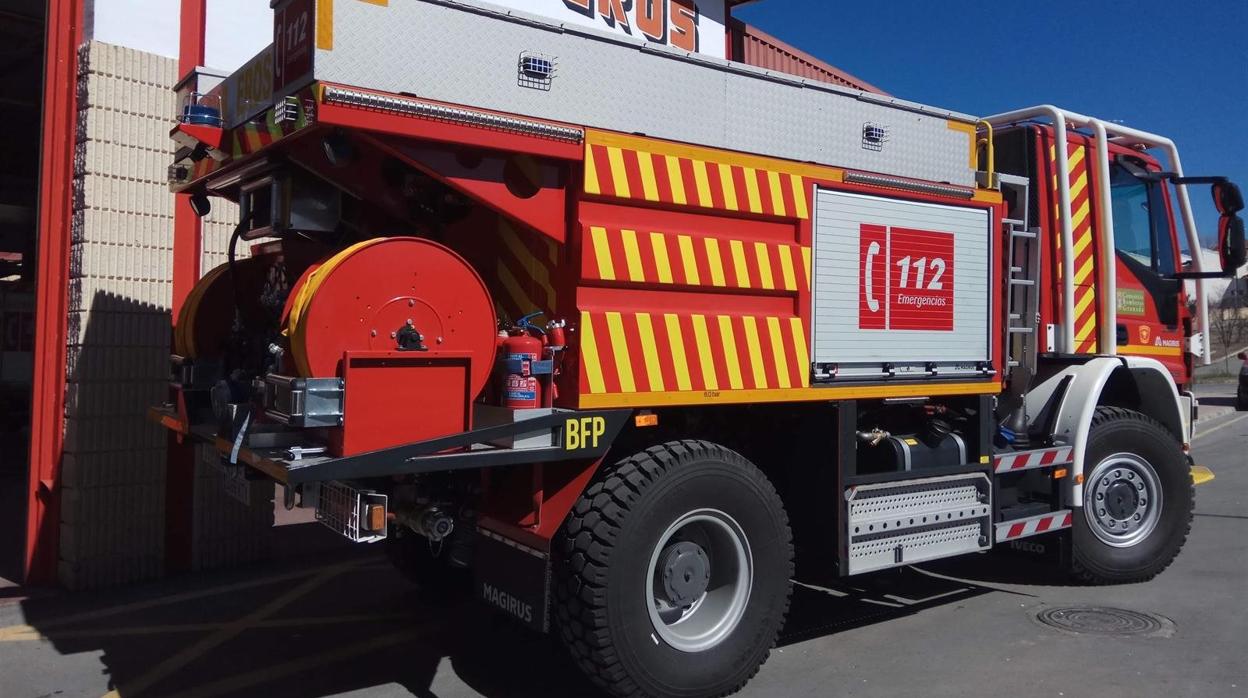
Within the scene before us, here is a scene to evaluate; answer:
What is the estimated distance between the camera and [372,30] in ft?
12.6

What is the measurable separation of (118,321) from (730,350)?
4.39 m

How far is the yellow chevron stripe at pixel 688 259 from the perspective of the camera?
4.55m

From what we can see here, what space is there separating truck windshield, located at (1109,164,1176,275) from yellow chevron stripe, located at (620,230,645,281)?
4351 millimetres

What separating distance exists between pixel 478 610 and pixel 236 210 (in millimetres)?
3442

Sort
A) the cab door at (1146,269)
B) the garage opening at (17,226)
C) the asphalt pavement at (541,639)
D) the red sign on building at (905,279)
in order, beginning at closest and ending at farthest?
the asphalt pavement at (541,639), the red sign on building at (905,279), the cab door at (1146,269), the garage opening at (17,226)

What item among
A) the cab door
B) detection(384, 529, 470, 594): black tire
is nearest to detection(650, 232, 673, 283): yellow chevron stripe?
detection(384, 529, 470, 594): black tire

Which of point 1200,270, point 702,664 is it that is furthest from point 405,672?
point 1200,270

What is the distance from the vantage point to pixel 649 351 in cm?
444

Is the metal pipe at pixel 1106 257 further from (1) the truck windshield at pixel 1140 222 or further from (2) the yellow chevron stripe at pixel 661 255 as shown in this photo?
(2) the yellow chevron stripe at pixel 661 255

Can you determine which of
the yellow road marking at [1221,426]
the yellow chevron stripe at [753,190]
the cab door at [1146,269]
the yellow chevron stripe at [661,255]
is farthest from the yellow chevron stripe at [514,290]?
the yellow road marking at [1221,426]

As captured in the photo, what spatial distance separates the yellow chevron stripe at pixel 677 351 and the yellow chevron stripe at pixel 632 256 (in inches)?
9.7

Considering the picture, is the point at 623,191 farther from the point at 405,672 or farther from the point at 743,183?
the point at 405,672

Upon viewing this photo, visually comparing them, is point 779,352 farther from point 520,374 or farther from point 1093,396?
point 1093,396

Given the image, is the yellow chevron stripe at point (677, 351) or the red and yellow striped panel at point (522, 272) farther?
the yellow chevron stripe at point (677, 351)
